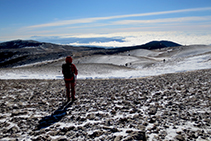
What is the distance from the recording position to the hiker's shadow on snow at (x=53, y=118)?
658 cm

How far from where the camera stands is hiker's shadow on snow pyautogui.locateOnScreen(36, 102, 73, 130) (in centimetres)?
658

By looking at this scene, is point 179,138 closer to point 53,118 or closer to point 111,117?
point 111,117

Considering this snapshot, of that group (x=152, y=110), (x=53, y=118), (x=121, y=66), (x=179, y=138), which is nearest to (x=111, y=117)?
(x=152, y=110)

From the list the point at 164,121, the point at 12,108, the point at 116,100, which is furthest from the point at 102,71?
the point at 164,121

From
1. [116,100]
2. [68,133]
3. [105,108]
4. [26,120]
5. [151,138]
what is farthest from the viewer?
[116,100]

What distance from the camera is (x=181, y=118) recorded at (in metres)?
6.72

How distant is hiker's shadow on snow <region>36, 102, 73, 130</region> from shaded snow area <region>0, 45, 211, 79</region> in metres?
15.0

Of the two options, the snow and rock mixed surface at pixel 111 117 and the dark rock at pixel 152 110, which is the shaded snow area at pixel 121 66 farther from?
the dark rock at pixel 152 110

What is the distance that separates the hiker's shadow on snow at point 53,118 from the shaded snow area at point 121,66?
15041 mm

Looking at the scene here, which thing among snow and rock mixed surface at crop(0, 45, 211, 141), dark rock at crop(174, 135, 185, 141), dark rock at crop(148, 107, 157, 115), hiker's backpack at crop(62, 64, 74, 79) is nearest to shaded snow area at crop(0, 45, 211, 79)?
snow and rock mixed surface at crop(0, 45, 211, 141)

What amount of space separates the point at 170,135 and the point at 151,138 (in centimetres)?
72

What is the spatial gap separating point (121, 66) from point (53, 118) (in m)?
28.4

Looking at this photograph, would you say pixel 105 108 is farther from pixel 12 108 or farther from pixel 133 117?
pixel 12 108

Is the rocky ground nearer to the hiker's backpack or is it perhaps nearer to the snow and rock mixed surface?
the snow and rock mixed surface
